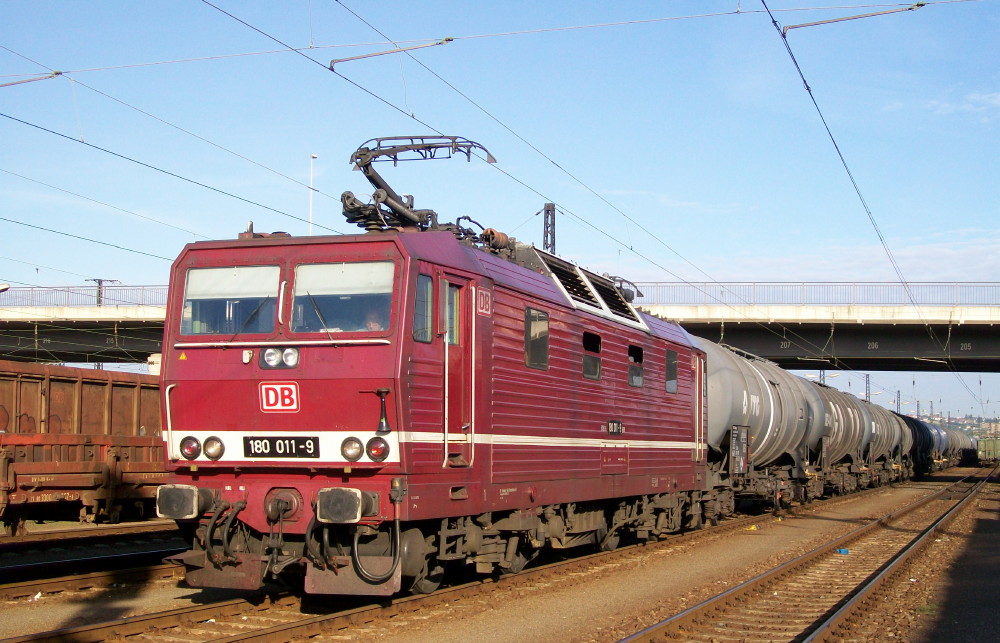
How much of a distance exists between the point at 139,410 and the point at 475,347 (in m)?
11.9

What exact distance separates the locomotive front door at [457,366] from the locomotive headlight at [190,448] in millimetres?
2449

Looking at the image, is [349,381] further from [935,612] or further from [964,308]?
[964,308]

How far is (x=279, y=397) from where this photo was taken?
9.23 metres

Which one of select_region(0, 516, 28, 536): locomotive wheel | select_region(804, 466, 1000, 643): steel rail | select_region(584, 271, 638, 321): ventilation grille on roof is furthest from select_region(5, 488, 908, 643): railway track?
select_region(0, 516, 28, 536): locomotive wheel

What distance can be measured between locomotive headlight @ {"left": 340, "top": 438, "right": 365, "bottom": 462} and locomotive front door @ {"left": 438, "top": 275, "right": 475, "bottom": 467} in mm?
980

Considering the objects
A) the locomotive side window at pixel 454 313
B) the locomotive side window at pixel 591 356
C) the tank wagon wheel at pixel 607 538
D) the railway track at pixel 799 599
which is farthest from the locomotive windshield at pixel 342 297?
the tank wagon wheel at pixel 607 538

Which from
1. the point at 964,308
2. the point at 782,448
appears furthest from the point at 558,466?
the point at 964,308

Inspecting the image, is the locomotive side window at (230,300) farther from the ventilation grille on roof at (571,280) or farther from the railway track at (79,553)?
the ventilation grille on roof at (571,280)

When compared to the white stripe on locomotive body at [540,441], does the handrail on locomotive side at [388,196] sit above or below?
above

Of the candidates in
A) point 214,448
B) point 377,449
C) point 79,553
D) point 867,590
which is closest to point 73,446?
point 79,553

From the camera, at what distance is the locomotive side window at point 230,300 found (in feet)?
31.4

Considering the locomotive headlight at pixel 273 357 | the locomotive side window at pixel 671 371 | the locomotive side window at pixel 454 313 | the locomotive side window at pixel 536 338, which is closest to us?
the locomotive headlight at pixel 273 357

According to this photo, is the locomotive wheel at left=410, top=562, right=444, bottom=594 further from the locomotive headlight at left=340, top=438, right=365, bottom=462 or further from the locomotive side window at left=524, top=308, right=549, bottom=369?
the locomotive side window at left=524, top=308, right=549, bottom=369

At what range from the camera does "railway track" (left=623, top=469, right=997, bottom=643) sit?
9.71 meters
